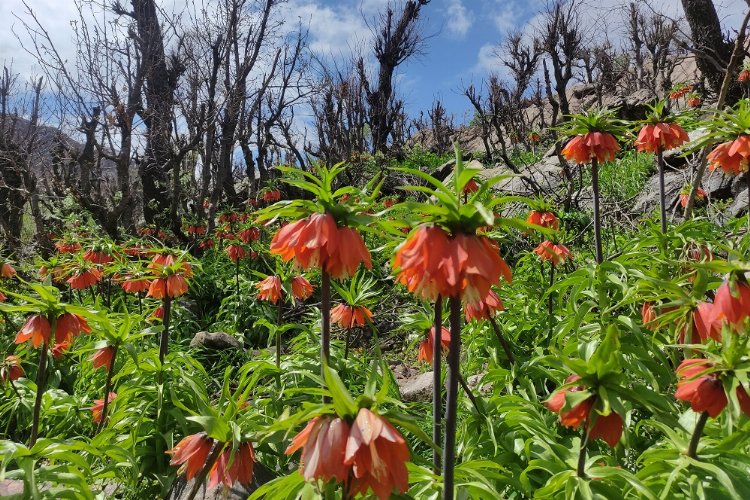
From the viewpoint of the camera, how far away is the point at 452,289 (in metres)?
1.14

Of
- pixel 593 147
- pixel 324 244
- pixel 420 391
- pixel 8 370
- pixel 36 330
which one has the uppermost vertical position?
pixel 593 147

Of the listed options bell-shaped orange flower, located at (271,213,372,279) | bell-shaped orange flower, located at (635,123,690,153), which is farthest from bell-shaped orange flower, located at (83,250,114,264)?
bell-shaped orange flower, located at (635,123,690,153)

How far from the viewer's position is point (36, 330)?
6.62ft

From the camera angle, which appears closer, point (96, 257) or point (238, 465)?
point (238, 465)

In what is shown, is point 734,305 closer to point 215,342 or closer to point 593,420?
point 593,420

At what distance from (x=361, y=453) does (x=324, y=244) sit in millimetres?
615

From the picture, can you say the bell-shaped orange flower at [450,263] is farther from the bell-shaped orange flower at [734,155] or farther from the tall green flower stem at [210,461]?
the bell-shaped orange flower at [734,155]

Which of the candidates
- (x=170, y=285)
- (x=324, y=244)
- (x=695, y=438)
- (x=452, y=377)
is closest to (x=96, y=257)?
(x=170, y=285)

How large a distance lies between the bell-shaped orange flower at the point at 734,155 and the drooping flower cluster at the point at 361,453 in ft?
7.72

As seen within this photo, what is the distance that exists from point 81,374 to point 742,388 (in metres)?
4.21

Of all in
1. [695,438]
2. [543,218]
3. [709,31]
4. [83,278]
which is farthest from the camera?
[709,31]

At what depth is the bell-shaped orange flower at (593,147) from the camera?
9.28 feet

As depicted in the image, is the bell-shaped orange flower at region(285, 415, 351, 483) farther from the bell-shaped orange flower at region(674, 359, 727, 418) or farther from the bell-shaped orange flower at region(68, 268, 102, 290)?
the bell-shaped orange flower at region(68, 268, 102, 290)

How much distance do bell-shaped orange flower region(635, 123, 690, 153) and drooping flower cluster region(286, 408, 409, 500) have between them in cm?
279
